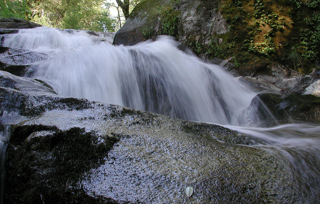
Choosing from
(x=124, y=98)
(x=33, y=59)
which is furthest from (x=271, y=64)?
(x=33, y=59)

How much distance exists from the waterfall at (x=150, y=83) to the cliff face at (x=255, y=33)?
1.09 metres

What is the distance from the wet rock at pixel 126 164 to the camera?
1374 mm

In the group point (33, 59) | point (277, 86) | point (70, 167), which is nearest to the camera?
point (70, 167)

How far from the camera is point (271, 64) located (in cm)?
628

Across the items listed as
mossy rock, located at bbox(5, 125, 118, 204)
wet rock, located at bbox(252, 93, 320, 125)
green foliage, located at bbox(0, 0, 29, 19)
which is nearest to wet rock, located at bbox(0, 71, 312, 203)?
mossy rock, located at bbox(5, 125, 118, 204)

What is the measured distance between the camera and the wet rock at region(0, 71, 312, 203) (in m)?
1.37

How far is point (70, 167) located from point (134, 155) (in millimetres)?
476

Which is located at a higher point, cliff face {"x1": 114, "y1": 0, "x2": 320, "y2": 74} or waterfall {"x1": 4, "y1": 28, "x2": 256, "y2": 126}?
cliff face {"x1": 114, "y1": 0, "x2": 320, "y2": 74}

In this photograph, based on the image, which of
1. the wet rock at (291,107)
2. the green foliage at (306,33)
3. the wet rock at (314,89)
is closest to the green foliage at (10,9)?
the wet rock at (291,107)

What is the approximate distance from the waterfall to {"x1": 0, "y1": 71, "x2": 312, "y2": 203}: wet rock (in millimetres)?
2534

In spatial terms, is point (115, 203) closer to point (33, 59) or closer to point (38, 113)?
point (38, 113)

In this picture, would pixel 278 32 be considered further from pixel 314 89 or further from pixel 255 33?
pixel 314 89

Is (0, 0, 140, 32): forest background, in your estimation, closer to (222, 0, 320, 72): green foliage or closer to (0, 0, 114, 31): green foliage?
(0, 0, 114, 31): green foliage

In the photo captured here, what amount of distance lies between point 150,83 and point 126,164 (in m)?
3.93
